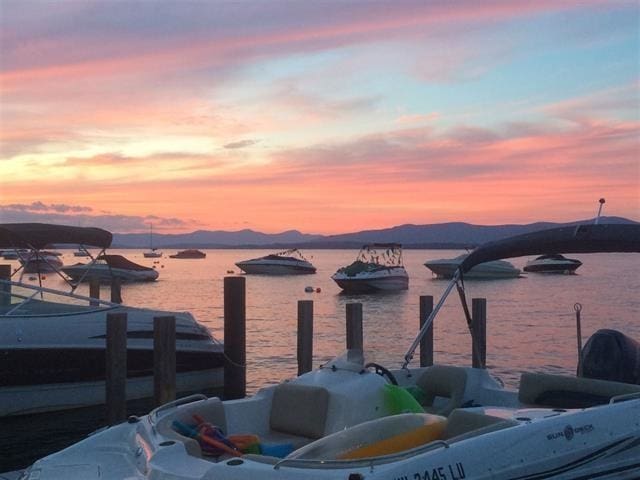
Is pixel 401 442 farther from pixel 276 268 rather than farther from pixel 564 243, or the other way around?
pixel 276 268

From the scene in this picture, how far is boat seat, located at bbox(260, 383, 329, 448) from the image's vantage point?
7.04 m

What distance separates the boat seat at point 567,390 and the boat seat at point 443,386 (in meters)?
0.64

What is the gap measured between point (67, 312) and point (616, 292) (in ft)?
164

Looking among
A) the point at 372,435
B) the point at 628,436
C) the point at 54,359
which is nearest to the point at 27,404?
the point at 54,359

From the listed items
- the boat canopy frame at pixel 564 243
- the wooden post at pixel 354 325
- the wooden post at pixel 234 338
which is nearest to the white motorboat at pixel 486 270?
the wooden post at pixel 234 338

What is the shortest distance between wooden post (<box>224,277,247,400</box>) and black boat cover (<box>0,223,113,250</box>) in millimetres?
2875

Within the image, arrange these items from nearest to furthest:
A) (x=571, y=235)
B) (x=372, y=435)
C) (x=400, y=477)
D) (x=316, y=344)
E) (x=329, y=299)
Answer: (x=400, y=477), (x=372, y=435), (x=571, y=235), (x=316, y=344), (x=329, y=299)

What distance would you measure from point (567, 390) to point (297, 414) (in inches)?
98.0

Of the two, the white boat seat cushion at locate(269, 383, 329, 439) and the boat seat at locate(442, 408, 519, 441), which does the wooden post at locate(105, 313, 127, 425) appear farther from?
the boat seat at locate(442, 408, 519, 441)

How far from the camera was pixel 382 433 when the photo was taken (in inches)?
224

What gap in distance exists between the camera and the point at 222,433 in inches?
254

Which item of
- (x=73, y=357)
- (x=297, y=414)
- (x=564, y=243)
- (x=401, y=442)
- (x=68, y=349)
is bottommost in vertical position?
(x=73, y=357)

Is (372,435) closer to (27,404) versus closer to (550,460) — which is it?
(550,460)

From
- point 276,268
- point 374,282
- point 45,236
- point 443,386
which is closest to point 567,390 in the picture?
point 443,386
